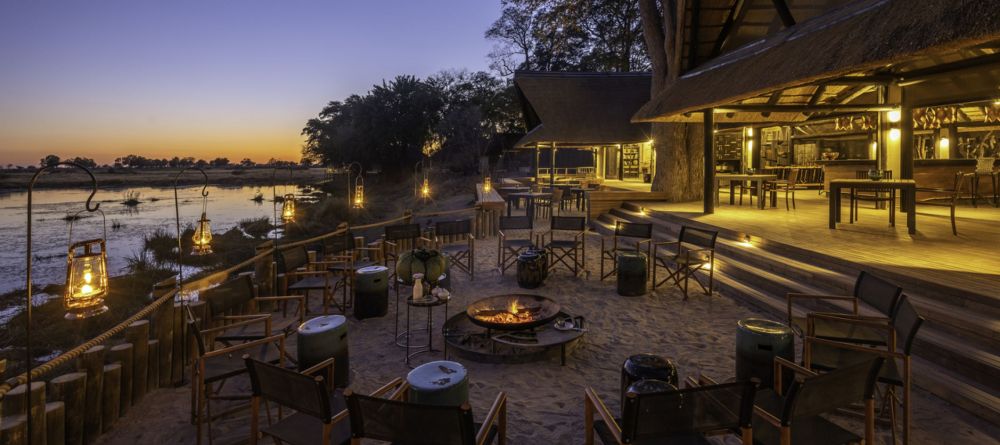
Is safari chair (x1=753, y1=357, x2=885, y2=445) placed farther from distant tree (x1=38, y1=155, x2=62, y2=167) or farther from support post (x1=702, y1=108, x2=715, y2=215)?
support post (x1=702, y1=108, x2=715, y2=215)

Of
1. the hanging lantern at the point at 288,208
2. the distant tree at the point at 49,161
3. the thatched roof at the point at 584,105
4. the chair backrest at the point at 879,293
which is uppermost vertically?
the thatched roof at the point at 584,105

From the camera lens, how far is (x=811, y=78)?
6395mm

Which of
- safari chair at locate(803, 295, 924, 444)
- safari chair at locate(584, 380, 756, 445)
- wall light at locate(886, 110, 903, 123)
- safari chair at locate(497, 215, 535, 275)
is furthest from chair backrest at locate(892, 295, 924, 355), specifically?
wall light at locate(886, 110, 903, 123)

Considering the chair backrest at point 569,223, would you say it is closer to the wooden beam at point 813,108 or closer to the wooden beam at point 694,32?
the wooden beam at point 813,108

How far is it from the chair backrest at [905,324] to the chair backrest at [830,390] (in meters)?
0.61

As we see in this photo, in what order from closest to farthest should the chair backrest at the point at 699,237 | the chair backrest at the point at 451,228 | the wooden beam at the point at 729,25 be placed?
the chair backrest at the point at 699,237 < the chair backrest at the point at 451,228 < the wooden beam at the point at 729,25

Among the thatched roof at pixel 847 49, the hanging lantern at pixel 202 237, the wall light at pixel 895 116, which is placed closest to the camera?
the thatched roof at pixel 847 49

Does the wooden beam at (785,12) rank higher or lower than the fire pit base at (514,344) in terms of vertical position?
higher

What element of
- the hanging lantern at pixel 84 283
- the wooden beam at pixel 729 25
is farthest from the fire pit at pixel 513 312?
the wooden beam at pixel 729 25

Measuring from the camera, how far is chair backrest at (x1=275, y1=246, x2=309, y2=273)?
652 cm

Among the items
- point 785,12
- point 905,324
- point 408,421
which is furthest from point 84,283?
point 785,12

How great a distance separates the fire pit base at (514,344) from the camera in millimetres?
4684

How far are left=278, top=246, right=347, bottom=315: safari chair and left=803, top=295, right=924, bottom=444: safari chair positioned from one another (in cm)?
529

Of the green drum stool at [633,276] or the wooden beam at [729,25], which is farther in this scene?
the wooden beam at [729,25]
